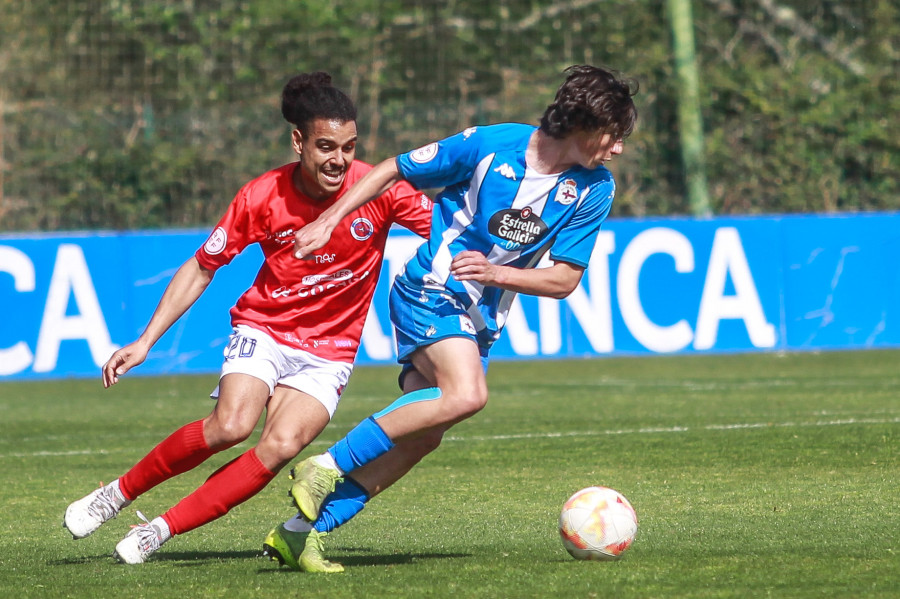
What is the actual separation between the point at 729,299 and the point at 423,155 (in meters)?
10.2

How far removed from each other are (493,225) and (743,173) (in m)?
13.3

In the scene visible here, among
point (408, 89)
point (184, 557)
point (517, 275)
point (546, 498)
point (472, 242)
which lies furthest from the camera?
point (408, 89)

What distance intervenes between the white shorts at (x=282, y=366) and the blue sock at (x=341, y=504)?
0.32m

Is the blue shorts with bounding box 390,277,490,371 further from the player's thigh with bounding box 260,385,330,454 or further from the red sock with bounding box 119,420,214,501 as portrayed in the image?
the red sock with bounding box 119,420,214,501

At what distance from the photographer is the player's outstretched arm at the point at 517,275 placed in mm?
4535

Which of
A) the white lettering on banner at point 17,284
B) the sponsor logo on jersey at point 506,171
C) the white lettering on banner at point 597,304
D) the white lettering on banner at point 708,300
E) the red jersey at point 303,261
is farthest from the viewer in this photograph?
the white lettering on banner at point 708,300

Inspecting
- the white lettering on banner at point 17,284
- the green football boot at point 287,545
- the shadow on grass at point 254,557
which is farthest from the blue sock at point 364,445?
the white lettering on banner at point 17,284

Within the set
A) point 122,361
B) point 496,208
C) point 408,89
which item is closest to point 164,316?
point 122,361

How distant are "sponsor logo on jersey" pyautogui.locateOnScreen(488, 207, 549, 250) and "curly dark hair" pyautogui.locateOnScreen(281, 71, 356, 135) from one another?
743 mm

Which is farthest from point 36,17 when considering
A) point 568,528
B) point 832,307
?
point 568,528

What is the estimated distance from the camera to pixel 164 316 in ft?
16.9

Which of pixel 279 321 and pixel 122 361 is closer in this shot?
pixel 122 361

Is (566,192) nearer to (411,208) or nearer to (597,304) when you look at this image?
(411,208)

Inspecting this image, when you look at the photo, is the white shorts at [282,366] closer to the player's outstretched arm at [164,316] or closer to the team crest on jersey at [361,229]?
the player's outstretched arm at [164,316]
